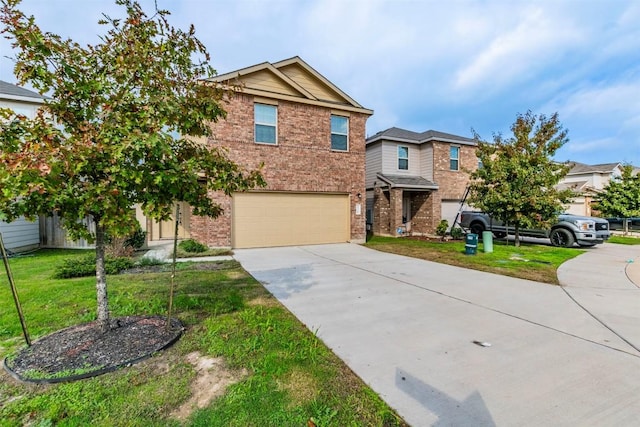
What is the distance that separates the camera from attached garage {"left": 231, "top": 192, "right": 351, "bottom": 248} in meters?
11.1

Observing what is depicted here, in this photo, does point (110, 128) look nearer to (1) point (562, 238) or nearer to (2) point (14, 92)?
(2) point (14, 92)

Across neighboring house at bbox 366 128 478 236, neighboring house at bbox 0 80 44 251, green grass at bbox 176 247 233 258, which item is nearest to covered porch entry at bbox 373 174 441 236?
neighboring house at bbox 366 128 478 236

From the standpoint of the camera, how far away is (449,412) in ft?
7.40

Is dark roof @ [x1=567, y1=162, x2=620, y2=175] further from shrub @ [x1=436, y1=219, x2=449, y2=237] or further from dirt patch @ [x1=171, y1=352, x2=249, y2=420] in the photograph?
dirt patch @ [x1=171, y1=352, x2=249, y2=420]

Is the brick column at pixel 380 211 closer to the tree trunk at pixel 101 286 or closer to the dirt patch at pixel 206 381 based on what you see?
the dirt patch at pixel 206 381

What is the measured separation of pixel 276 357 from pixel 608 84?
24961 millimetres

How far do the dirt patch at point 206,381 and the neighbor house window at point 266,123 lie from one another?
30.6 feet

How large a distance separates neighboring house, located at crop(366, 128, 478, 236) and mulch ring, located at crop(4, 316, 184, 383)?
519 inches

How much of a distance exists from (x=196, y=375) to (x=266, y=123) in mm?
9985

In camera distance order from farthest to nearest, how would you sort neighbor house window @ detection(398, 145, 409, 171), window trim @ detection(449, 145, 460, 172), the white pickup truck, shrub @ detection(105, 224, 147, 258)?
window trim @ detection(449, 145, 460, 172) → neighbor house window @ detection(398, 145, 409, 171) → the white pickup truck → shrub @ detection(105, 224, 147, 258)

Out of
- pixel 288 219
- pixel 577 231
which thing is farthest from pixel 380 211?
pixel 577 231

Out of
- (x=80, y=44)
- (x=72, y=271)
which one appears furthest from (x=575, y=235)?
(x=72, y=271)

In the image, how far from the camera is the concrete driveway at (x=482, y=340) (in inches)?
92.0

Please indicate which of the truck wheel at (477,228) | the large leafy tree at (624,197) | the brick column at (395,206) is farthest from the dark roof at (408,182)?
the large leafy tree at (624,197)
